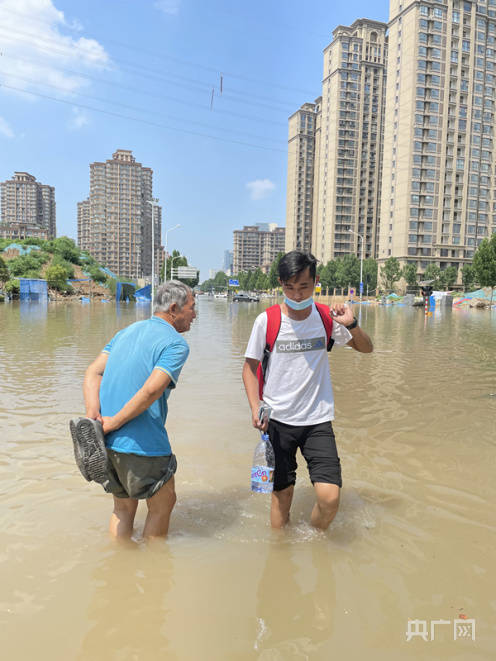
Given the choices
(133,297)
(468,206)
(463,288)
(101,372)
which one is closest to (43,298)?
(133,297)

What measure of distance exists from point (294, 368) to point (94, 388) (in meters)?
1.23

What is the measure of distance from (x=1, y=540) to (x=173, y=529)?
3.79ft

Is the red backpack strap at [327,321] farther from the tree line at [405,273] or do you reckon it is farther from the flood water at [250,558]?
the tree line at [405,273]

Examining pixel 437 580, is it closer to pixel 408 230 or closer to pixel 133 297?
pixel 133 297

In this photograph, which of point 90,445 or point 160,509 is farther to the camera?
point 160,509

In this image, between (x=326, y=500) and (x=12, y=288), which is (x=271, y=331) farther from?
(x=12, y=288)

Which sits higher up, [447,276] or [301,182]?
[301,182]

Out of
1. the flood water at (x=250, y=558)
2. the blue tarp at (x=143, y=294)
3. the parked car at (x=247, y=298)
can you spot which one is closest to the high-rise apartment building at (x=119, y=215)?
the parked car at (x=247, y=298)

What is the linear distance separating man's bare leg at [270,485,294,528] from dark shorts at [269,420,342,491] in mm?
102

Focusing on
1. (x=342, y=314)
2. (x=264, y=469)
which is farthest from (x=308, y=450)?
(x=342, y=314)

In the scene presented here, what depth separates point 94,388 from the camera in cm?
278

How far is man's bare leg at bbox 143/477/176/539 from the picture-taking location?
286cm

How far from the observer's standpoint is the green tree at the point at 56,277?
2483 inches

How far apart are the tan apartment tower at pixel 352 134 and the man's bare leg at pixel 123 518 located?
375 ft
